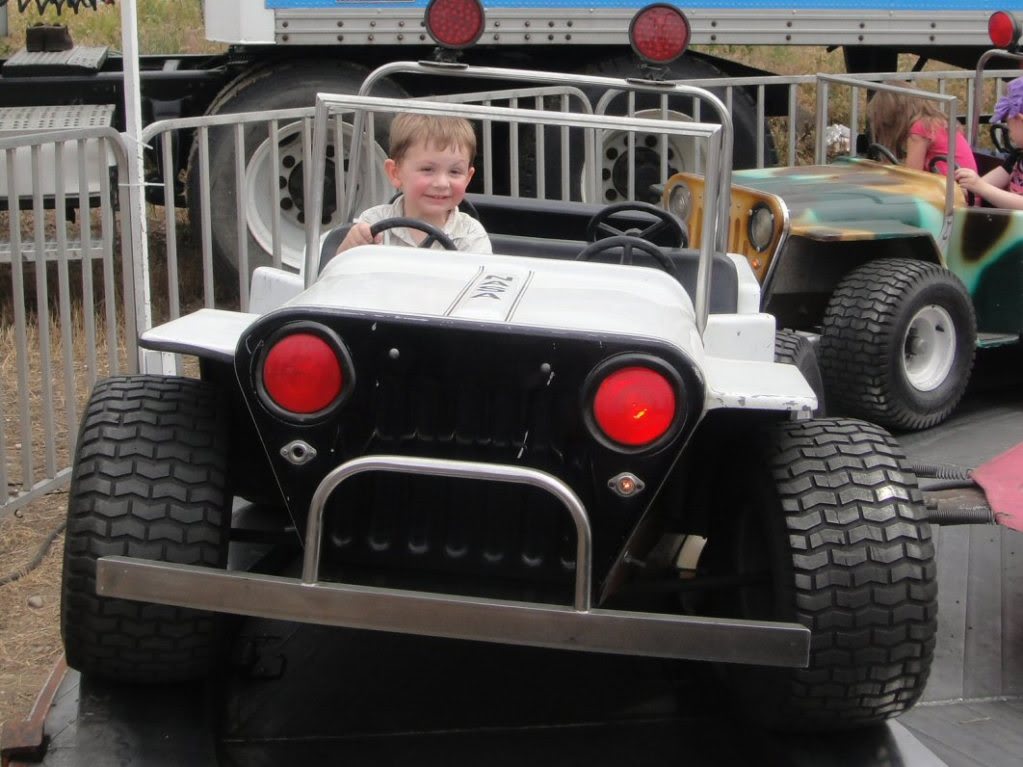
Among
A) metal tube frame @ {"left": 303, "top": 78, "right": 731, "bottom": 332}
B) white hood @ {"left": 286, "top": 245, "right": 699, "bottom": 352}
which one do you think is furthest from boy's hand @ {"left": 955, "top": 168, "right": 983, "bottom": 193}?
white hood @ {"left": 286, "top": 245, "right": 699, "bottom": 352}

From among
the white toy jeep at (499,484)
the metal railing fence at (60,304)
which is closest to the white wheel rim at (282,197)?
the metal railing fence at (60,304)

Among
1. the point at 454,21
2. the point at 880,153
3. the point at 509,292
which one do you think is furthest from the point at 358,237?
the point at 880,153

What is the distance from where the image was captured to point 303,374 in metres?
2.41

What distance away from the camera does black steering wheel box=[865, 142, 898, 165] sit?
6066mm

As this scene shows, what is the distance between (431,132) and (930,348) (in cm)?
288

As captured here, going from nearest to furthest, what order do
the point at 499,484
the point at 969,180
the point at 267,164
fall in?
the point at 499,484 < the point at 969,180 < the point at 267,164

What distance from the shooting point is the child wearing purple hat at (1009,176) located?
570 centimetres

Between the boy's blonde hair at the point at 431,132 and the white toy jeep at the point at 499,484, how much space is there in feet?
1.50

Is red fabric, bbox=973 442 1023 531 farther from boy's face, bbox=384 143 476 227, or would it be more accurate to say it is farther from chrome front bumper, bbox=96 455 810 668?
boy's face, bbox=384 143 476 227

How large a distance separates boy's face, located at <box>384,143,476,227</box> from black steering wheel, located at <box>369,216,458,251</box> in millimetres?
143

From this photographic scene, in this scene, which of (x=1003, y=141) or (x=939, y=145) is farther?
(x=1003, y=141)

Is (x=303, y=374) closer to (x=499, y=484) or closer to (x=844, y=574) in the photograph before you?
(x=499, y=484)

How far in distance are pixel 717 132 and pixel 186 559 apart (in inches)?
55.6

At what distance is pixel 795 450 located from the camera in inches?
109
